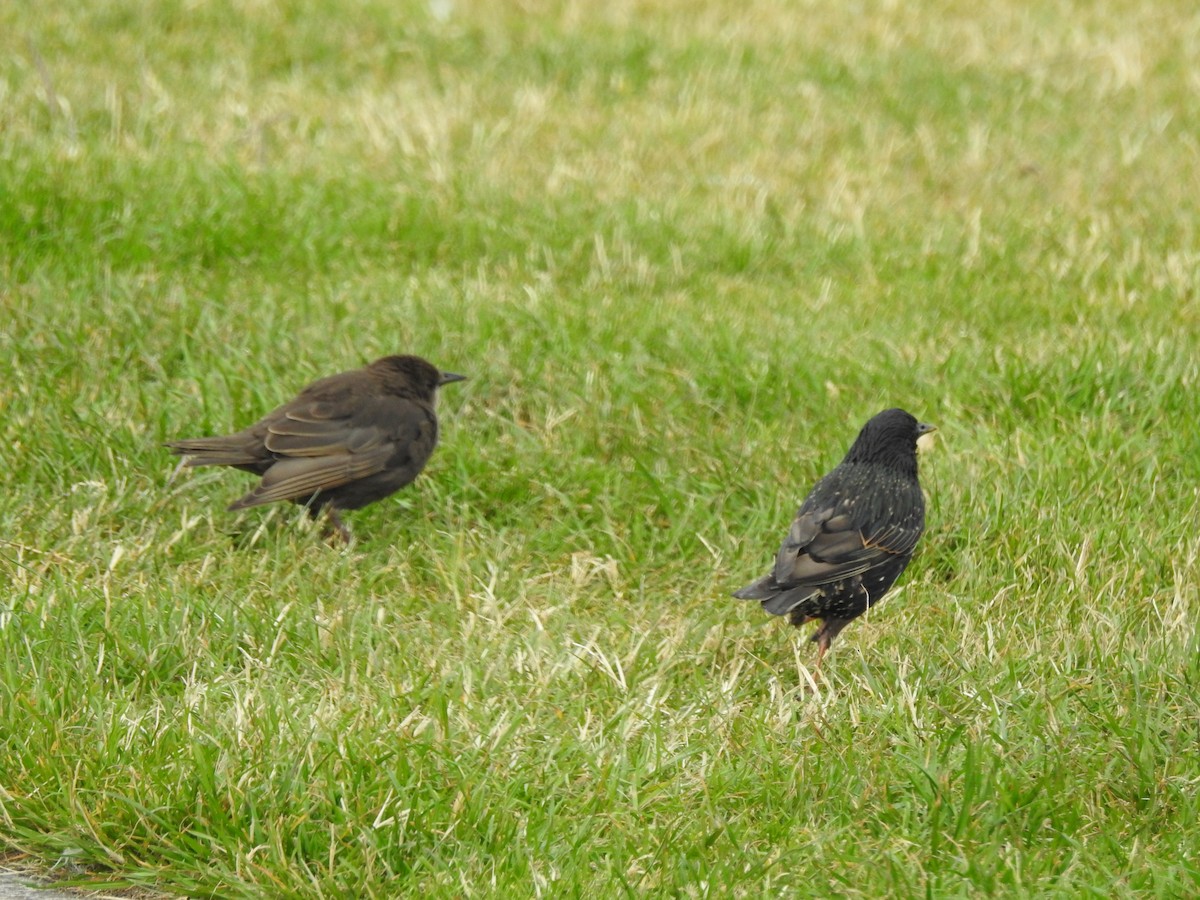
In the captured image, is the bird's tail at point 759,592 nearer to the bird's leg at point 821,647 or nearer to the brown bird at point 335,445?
the bird's leg at point 821,647

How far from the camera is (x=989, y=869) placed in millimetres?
3592

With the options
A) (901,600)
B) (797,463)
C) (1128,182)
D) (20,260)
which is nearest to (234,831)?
(901,600)

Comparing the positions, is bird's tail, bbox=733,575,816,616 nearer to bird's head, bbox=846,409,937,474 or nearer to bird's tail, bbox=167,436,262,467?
bird's head, bbox=846,409,937,474

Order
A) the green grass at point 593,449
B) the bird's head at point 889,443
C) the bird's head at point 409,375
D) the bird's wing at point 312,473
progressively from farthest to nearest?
the bird's head at point 409,375, the bird's wing at point 312,473, the bird's head at point 889,443, the green grass at point 593,449

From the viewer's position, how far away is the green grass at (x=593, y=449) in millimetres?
3822

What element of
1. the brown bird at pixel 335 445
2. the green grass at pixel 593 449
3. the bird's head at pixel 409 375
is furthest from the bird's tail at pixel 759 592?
the bird's head at pixel 409 375

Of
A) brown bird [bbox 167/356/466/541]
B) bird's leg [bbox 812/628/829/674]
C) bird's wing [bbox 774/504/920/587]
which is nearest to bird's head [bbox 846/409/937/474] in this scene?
bird's wing [bbox 774/504/920/587]

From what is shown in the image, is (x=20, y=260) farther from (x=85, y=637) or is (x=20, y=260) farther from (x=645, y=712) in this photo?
(x=645, y=712)

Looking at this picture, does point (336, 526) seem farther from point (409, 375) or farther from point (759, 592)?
point (759, 592)

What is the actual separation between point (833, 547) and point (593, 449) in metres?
1.63

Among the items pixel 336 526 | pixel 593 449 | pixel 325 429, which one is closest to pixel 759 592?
pixel 593 449

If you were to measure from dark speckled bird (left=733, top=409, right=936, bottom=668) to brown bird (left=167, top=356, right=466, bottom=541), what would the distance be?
5.39ft

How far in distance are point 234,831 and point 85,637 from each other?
3.80ft

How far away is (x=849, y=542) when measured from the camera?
4969mm
